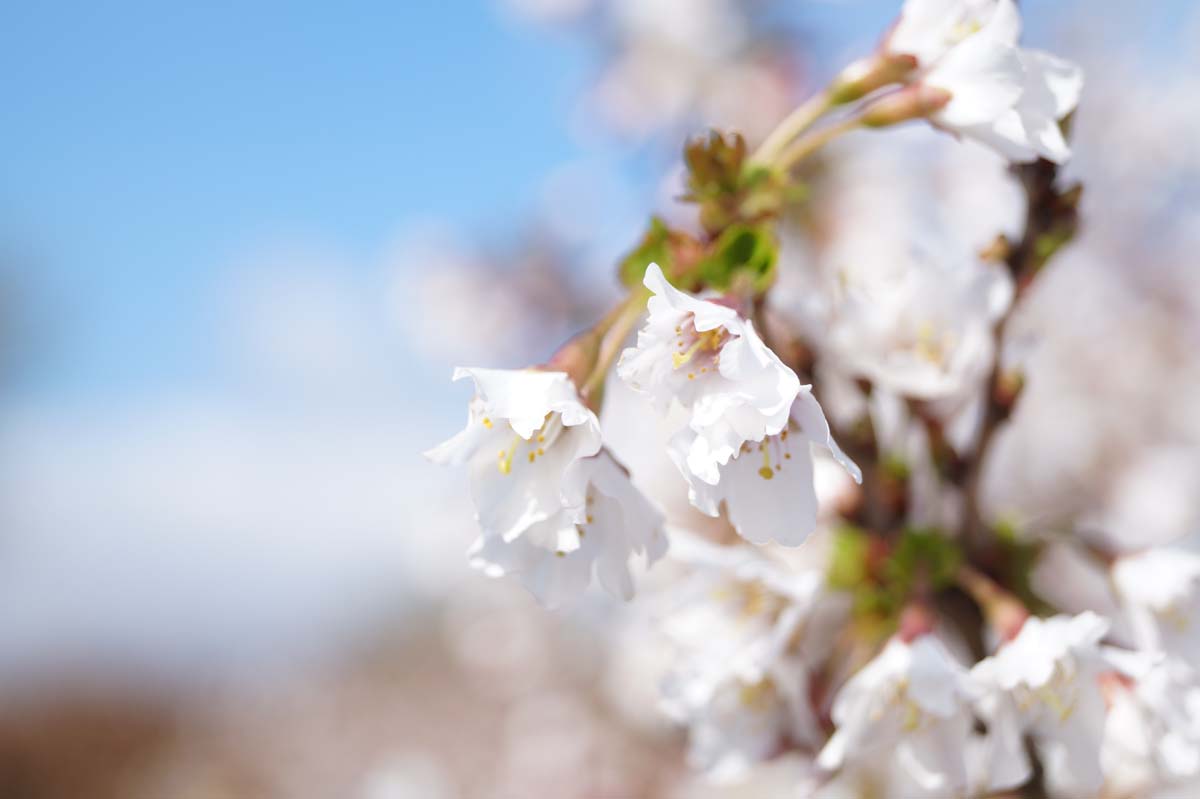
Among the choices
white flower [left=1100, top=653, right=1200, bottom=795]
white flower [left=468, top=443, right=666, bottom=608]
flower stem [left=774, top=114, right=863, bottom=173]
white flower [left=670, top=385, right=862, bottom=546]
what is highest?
flower stem [left=774, top=114, right=863, bottom=173]

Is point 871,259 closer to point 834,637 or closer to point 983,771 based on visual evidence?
point 834,637

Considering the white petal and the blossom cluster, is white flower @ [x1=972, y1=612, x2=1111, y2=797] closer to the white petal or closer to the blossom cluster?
the blossom cluster

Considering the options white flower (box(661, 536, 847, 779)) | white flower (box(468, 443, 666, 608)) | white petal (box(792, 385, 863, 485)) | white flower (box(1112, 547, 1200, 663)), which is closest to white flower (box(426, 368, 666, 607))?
white flower (box(468, 443, 666, 608))

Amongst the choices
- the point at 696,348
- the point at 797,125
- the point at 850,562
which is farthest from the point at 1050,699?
the point at 797,125

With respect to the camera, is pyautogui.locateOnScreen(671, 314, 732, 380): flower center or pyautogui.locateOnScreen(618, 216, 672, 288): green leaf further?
pyautogui.locateOnScreen(618, 216, 672, 288): green leaf

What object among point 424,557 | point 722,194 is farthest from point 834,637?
point 424,557

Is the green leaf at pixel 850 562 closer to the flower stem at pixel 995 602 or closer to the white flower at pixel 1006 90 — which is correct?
the flower stem at pixel 995 602
